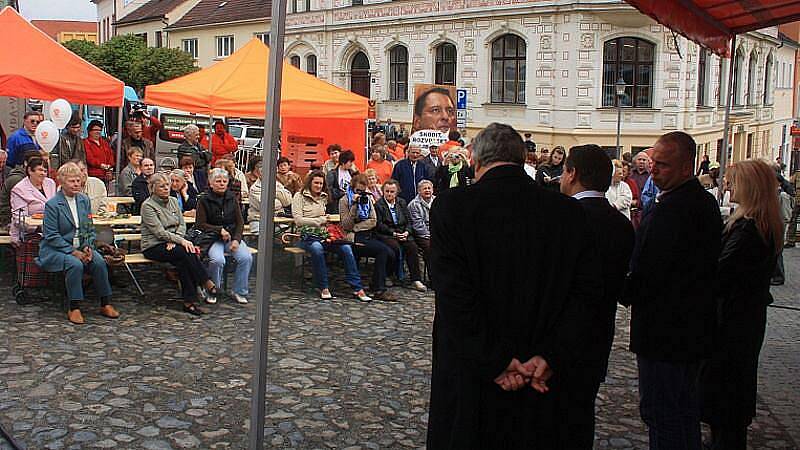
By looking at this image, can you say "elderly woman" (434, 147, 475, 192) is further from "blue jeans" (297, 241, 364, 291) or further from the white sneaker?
the white sneaker

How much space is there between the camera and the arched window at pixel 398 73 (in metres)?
35.3

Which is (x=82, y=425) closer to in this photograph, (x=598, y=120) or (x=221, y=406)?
(x=221, y=406)

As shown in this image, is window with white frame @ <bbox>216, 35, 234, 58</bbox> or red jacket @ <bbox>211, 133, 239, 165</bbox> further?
window with white frame @ <bbox>216, 35, 234, 58</bbox>

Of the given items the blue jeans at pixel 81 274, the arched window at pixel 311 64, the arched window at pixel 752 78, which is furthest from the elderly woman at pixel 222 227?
the arched window at pixel 752 78

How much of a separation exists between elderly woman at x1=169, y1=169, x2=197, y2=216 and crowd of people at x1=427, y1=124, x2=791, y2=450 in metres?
6.56

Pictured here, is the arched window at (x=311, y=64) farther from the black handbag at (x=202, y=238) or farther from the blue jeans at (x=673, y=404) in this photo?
the blue jeans at (x=673, y=404)

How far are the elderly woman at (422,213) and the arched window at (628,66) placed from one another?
21.3 metres

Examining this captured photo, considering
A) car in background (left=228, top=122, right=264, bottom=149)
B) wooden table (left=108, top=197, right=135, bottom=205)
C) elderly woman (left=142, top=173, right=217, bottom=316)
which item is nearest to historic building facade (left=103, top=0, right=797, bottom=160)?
car in background (left=228, top=122, right=264, bottom=149)

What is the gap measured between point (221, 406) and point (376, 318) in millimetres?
2939

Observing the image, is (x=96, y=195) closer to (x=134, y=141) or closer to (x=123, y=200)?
(x=123, y=200)

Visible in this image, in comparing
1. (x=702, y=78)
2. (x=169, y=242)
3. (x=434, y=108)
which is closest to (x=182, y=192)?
(x=169, y=242)

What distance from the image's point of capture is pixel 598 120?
97.9ft

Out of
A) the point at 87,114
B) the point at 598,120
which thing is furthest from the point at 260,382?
the point at 598,120

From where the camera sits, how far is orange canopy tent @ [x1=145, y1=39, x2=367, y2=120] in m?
11.8
